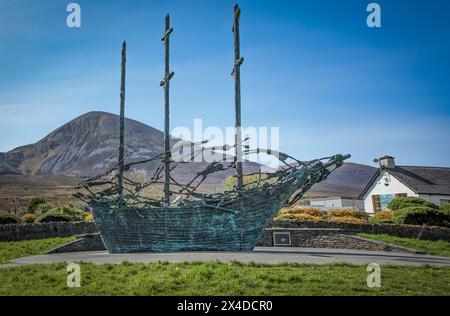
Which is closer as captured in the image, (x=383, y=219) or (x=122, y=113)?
(x=122, y=113)

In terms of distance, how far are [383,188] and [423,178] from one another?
4.26 m

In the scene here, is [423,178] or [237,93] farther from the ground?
[237,93]

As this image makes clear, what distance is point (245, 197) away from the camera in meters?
15.9

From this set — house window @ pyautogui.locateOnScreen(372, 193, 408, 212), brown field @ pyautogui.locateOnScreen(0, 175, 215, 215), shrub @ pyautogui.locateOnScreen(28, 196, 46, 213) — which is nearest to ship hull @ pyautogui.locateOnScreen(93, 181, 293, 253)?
brown field @ pyautogui.locateOnScreen(0, 175, 215, 215)

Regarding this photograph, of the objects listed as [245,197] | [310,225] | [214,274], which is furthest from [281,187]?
[214,274]

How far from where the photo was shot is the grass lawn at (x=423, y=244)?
57.3 feet

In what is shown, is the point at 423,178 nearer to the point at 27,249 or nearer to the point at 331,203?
the point at 331,203

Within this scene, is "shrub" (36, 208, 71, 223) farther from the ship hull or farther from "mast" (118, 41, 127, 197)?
the ship hull

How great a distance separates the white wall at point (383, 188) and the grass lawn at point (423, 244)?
54.1 ft

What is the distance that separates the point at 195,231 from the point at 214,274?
7.22 metres

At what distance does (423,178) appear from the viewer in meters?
37.8

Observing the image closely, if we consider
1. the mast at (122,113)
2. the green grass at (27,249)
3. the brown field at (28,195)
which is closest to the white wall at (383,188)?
the mast at (122,113)

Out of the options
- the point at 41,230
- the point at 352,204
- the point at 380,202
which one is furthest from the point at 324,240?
the point at 352,204
